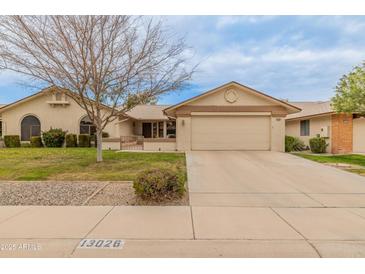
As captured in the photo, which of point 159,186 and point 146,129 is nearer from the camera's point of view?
point 159,186

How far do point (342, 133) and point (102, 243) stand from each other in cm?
1814

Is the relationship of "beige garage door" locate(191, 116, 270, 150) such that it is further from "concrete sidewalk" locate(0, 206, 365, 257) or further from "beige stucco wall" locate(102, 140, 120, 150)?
"concrete sidewalk" locate(0, 206, 365, 257)

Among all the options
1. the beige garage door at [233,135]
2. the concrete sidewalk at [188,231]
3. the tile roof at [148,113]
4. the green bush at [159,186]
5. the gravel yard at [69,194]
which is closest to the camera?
the concrete sidewalk at [188,231]

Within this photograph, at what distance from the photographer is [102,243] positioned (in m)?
3.74

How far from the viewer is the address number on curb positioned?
3.64 metres

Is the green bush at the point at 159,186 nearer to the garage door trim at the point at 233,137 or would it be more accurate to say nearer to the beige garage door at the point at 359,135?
the garage door trim at the point at 233,137

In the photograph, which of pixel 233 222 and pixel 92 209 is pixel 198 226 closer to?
pixel 233 222

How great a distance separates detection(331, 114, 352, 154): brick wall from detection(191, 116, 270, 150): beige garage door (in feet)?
15.8

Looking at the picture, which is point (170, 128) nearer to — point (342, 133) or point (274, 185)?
point (342, 133)

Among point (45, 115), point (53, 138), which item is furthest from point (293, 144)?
point (45, 115)

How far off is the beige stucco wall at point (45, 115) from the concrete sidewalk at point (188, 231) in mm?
17377

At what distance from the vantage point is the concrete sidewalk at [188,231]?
11.6 ft

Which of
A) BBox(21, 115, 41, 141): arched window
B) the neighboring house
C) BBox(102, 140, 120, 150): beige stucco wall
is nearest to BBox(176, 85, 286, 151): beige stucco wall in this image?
the neighboring house

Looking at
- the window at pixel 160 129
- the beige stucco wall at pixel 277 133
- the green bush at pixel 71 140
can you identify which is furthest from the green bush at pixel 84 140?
the beige stucco wall at pixel 277 133
